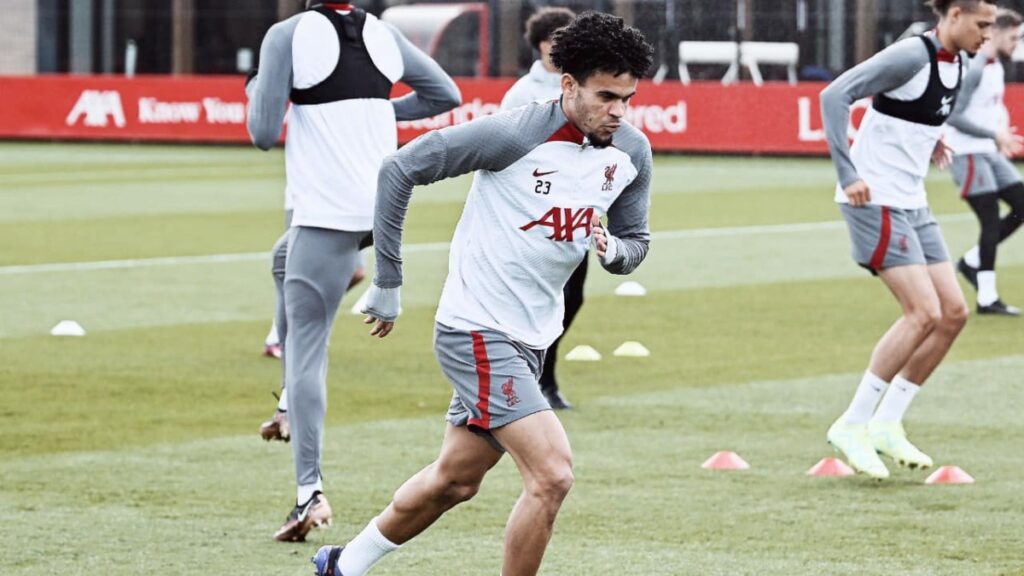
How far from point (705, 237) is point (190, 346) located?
28.5 feet

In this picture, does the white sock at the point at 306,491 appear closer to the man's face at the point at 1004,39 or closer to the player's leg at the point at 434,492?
the player's leg at the point at 434,492

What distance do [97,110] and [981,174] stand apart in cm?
2310

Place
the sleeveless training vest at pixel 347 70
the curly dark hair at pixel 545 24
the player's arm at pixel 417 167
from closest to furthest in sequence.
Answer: the player's arm at pixel 417 167 < the sleeveless training vest at pixel 347 70 < the curly dark hair at pixel 545 24

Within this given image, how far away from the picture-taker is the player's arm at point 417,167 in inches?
229

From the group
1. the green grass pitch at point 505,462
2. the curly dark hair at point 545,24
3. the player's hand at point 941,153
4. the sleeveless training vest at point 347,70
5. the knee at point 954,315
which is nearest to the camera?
the green grass pitch at point 505,462

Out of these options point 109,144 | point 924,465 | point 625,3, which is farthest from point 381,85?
point 625,3

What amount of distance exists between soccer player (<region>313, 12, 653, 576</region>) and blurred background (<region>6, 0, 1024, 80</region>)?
24.0 m

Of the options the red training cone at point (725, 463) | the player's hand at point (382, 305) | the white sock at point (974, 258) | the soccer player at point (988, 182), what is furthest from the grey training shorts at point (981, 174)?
the player's hand at point (382, 305)

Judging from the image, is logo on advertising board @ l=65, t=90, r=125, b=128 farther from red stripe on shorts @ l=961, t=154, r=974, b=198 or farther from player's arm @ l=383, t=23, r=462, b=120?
player's arm @ l=383, t=23, r=462, b=120

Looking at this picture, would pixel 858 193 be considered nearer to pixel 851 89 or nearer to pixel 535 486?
pixel 851 89

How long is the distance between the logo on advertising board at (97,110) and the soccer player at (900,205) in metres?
27.7

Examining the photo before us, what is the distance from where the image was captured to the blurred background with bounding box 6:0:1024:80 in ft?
122

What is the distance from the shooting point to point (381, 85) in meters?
7.69

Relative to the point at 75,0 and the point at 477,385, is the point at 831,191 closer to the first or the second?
the point at 477,385
